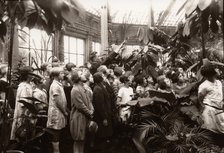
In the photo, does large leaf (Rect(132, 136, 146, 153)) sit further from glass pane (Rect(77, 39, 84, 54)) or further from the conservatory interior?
glass pane (Rect(77, 39, 84, 54))

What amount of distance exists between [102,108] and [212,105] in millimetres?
1555

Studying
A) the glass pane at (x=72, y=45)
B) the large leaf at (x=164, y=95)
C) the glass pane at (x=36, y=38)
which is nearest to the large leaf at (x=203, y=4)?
the large leaf at (x=164, y=95)

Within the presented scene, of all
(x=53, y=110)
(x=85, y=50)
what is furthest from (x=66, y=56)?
(x=53, y=110)

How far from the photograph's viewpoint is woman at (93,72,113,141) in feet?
16.6

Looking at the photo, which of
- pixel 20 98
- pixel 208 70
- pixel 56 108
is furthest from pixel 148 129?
pixel 20 98

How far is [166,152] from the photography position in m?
4.44

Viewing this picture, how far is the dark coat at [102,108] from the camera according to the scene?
16.6 ft

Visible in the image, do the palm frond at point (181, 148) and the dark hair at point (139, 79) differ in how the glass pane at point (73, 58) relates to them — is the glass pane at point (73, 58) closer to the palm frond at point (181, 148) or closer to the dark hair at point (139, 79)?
the dark hair at point (139, 79)

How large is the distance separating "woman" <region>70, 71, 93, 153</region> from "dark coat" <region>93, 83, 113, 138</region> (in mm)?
237

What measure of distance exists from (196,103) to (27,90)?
7.45 ft

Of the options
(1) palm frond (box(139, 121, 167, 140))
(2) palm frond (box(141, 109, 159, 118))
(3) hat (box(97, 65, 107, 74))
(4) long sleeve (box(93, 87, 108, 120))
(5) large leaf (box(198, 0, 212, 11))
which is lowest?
(1) palm frond (box(139, 121, 167, 140))

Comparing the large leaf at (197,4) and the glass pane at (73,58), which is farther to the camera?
the glass pane at (73,58)

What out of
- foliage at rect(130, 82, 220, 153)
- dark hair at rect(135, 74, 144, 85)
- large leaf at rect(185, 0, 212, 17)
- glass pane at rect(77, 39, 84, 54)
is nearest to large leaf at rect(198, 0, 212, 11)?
large leaf at rect(185, 0, 212, 17)

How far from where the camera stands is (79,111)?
188 inches
